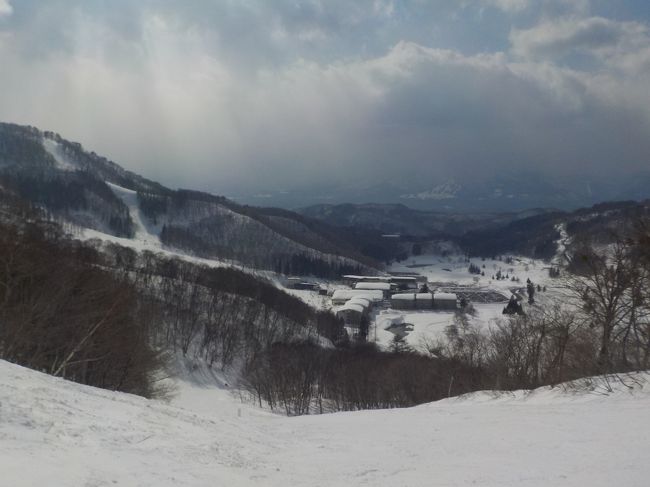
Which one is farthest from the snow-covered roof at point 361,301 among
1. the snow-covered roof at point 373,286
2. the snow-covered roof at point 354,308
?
the snow-covered roof at point 373,286

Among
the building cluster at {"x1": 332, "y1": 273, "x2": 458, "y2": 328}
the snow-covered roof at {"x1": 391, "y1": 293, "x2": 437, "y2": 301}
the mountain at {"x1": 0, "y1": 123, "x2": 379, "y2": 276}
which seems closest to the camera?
the building cluster at {"x1": 332, "y1": 273, "x2": 458, "y2": 328}

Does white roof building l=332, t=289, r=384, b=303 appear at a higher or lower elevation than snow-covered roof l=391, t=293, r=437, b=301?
lower

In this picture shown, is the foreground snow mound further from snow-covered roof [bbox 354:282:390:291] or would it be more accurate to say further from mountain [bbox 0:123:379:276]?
mountain [bbox 0:123:379:276]

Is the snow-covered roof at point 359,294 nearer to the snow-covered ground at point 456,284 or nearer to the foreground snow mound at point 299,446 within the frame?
the snow-covered ground at point 456,284

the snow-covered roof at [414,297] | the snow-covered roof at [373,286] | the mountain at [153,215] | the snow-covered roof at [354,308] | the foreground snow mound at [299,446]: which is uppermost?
the mountain at [153,215]

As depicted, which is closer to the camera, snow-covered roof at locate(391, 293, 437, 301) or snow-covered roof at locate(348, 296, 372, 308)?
snow-covered roof at locate(348, 296, 372, 308)

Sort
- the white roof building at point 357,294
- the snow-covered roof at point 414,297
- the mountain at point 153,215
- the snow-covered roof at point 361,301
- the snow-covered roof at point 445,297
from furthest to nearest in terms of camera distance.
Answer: the mountain at point 153,215
the snow-covered roof at point 414,297
the white roof building at point 357,294
the snow-covered roof at point 445,297
the snow-covered roof at point 361,301

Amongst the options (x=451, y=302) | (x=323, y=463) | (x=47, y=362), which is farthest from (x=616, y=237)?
(x=451, y=302)

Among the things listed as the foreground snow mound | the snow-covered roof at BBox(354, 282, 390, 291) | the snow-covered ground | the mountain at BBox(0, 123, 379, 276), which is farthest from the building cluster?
the foreground snow mound
